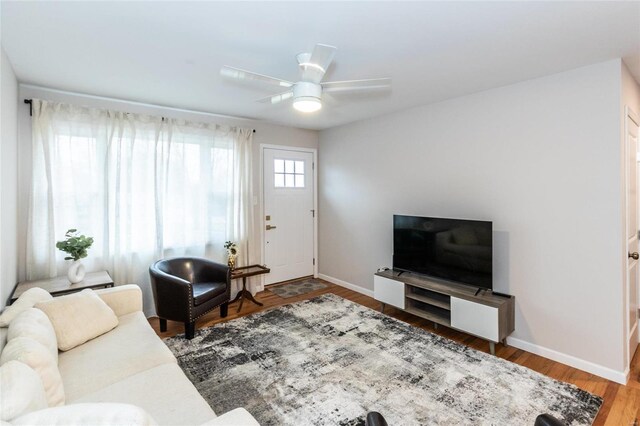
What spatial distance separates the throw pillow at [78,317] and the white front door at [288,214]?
8.56 ft

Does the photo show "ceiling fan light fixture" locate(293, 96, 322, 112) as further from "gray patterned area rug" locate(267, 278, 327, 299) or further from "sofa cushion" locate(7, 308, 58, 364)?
"gray patterned area rug" locate(267, 278, 327, 299)

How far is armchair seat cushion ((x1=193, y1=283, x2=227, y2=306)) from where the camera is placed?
317cm

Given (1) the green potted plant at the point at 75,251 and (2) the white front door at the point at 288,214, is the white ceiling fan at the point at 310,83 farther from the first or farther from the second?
(2) the white front door at the point at 288,214

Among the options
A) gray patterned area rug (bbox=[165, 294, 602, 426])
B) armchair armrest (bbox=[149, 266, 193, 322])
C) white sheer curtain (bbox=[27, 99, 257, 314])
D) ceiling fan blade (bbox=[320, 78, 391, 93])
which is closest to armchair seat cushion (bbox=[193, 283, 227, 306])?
armchair armrest (bbox=[149, 266, 193, 322])

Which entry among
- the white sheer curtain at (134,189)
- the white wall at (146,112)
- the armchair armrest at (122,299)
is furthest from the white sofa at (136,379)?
A: the white wall at (146,112)

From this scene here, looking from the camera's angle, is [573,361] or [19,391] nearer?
[19,391]

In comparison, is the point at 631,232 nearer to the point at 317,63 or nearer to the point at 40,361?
the point at 317,63

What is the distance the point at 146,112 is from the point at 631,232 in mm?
5042

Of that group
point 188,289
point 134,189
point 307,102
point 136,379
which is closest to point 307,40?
point 307,102

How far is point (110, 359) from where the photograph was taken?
1913 millimetres

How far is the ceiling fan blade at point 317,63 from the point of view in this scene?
1839mm

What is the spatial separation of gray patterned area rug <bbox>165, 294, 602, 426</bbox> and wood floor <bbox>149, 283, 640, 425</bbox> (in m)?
0.12

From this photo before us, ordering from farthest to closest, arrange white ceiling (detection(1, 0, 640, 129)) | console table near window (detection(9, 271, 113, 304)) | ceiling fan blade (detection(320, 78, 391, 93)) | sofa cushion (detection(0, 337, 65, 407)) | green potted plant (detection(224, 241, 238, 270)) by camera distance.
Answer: green potted plant (detection(224, 241, 238, 270)) < console table near window (detection(9, 271, 113, 304)) < ceiling fan blade (detection(320, 78, 391, 93)) < white ceiling (detection(1, 0, 640, 129)) < sofa cushion (detection(0, 337, 65, 407))

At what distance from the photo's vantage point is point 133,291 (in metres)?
2.68
